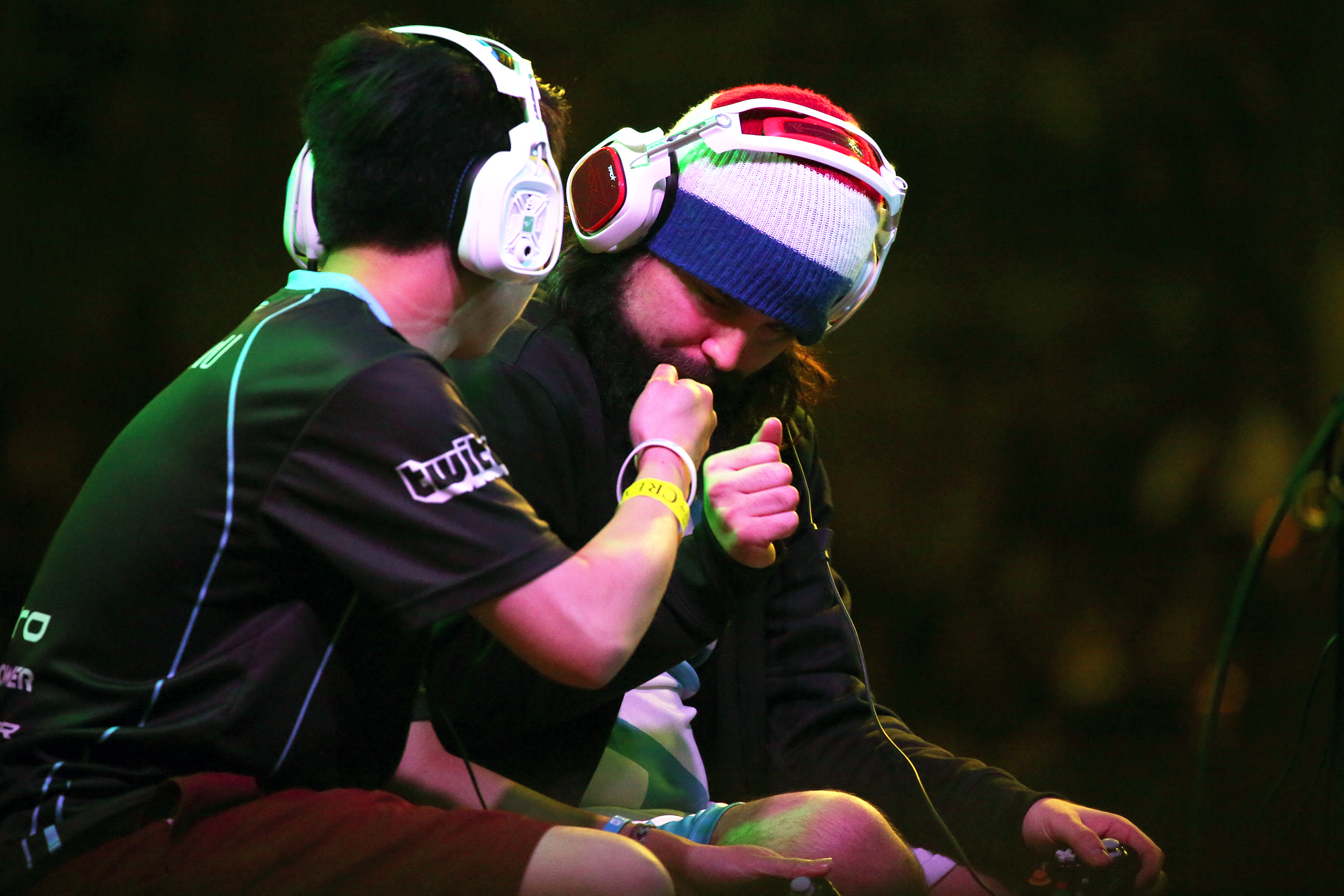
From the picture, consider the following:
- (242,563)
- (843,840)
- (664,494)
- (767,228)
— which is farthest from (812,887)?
(767,228)

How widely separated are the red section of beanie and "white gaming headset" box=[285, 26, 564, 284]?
44 cm

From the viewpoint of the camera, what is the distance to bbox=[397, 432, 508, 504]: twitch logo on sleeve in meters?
0.97

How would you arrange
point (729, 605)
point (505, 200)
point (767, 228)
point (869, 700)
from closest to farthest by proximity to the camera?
point (505, 200) → point (729, 605) → point (767, 228) → point (869, 700)

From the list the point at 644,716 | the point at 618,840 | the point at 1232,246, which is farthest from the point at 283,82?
the point at 1232,246

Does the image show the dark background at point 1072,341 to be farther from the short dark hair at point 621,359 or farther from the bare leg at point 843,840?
the bare leg at point 843,840

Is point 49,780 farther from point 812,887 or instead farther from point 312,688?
point 812,887

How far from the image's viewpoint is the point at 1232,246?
2930mm

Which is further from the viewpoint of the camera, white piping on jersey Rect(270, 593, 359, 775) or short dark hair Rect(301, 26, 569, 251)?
short dark hair Rect(301, 26, 569, 251)

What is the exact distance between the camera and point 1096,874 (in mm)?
1426

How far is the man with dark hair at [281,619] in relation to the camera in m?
0.94

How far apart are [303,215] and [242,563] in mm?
386

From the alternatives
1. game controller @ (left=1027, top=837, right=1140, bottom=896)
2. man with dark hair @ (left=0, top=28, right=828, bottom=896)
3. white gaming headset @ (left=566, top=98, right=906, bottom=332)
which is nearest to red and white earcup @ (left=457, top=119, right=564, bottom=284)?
man with dark hair @ (left=0, top=28, right=828, bottom=896)

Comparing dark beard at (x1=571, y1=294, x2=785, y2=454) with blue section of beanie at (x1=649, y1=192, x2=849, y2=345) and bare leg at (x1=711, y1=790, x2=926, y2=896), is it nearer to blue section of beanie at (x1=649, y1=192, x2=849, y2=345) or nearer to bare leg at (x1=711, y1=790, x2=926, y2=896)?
blue section of beanie at (x1=649, y1=192, x2=849, y2=345)

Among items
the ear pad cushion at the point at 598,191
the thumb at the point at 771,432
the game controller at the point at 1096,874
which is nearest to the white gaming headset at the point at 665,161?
the ear pad cushion at the point at 598,191
